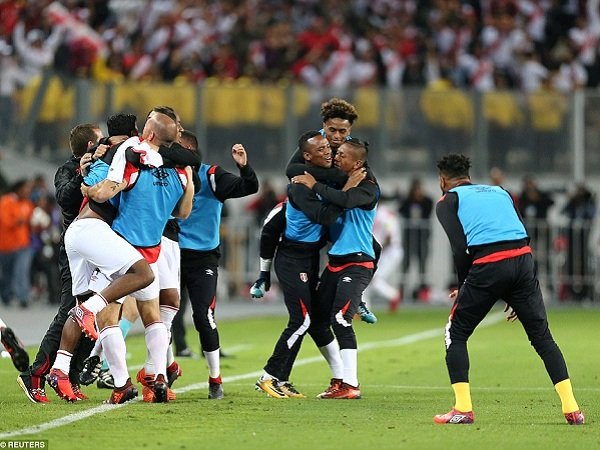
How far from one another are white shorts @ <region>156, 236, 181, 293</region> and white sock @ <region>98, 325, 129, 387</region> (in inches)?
28.8

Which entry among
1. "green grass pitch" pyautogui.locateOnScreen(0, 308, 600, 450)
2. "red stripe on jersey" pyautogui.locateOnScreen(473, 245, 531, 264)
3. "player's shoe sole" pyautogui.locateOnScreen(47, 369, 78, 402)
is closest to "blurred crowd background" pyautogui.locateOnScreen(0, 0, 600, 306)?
"green grass pitch" pyautogui.locateOnScreen(0, 308, 600, 450)

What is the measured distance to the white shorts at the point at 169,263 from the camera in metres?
11.6

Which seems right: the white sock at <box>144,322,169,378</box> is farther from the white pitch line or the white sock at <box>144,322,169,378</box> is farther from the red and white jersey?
the red and white jersey

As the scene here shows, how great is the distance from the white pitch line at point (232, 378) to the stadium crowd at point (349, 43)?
7008mm

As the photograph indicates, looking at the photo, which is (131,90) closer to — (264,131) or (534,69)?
(264,131)

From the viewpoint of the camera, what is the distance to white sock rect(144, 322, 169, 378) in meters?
11.1

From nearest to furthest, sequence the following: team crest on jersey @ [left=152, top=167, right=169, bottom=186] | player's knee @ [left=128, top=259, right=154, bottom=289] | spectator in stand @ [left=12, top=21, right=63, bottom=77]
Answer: player's knee @ [left=128, top=259, right=154, bottom=289], team crest on jersey @ [left=152, top=167, right=169, bottom=186], spectator in stand @ [left=12, top=21, right=63, bottom=77]

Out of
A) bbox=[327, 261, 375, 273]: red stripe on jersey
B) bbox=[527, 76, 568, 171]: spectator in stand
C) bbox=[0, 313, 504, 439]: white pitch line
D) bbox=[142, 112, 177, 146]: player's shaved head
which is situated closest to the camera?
bbox=[0, 313, 504, 439]: white pitch line

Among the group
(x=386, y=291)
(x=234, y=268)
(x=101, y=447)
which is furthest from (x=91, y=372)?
(x=234, y=268)

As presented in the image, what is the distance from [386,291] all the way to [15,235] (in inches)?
251

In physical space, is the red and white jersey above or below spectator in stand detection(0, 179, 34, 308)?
above

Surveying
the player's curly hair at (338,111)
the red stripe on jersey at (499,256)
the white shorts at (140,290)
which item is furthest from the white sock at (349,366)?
the red stripe on jersey at (499,256)

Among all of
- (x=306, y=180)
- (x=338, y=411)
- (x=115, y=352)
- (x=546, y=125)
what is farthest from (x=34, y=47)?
(x=338, y=411)

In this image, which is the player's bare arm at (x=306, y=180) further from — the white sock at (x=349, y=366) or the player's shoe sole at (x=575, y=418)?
the player's shoe sole at (x=575, y=418)
